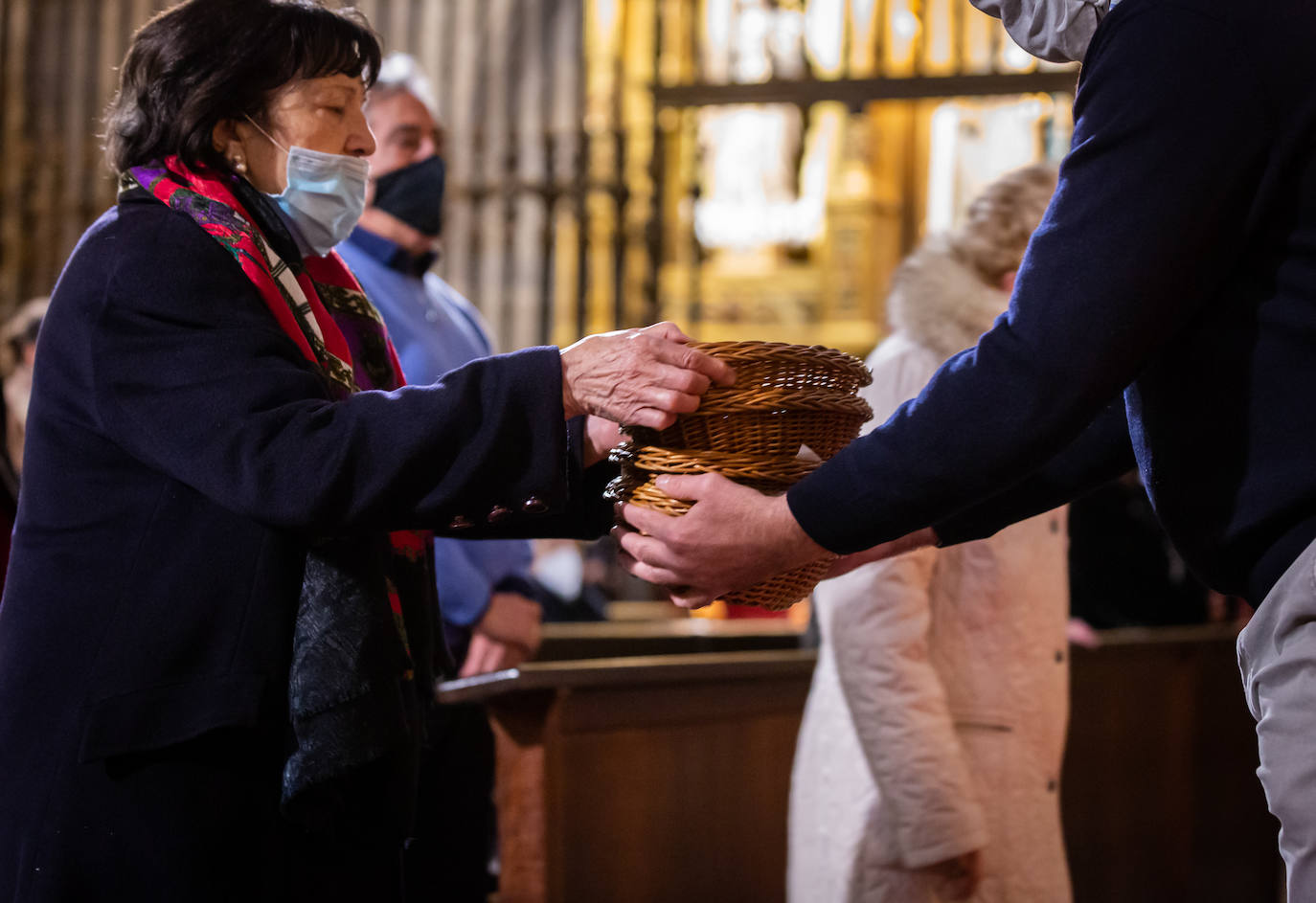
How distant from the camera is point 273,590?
4.82ft

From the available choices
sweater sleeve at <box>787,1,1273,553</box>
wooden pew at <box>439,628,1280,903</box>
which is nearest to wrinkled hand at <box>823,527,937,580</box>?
sweater sleeve at <box>787,1,1273,553</box>

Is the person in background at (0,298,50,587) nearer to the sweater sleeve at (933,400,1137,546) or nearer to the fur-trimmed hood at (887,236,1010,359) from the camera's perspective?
the fur-trimmed hood at (887,236,1010,359)

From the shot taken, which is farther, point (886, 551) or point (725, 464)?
point (886, 551)

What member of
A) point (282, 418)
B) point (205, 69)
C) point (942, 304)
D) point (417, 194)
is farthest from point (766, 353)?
point (417, 194)

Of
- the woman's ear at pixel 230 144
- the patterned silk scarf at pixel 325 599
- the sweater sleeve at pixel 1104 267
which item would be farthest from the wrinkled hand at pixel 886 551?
the woman's ear at pixel 230 144

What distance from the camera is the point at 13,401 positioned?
384 cm

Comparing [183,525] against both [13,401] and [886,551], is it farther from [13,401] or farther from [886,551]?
[13,401]

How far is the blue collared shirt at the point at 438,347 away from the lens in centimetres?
280

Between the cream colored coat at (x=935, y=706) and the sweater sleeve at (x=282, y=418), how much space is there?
79 centimetres

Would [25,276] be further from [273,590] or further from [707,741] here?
[273,590]

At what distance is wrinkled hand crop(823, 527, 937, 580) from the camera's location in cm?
176

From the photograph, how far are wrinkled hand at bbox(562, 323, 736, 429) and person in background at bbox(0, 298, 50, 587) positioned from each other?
164cm

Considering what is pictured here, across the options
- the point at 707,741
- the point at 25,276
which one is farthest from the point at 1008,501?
the point at 25,276

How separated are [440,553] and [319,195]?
1.13m
